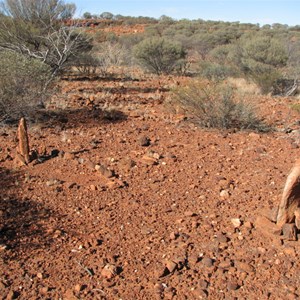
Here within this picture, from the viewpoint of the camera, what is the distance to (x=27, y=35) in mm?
13438

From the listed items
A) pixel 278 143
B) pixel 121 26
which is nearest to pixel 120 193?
pixel 278 143

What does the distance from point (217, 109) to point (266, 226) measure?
3.80 meters

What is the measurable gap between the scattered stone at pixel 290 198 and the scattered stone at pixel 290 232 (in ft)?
0.23

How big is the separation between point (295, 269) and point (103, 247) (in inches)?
67.1

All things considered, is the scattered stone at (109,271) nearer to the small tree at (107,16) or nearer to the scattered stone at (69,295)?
the scattered stone at (69,295)

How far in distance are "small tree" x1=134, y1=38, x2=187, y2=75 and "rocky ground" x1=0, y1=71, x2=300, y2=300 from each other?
38.0ft

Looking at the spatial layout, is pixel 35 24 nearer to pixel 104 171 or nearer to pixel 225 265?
pixel 104 171

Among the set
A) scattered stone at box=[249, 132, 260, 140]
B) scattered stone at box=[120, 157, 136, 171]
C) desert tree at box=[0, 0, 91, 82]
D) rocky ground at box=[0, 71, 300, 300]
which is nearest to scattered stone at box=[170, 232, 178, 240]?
rocky ground at box=[0, 71, 300, 300]

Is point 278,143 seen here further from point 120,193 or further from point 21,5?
point 21,5

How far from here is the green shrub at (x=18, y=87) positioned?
746 centimetres


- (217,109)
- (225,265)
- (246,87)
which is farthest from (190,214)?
(246,87)

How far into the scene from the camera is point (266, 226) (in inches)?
157

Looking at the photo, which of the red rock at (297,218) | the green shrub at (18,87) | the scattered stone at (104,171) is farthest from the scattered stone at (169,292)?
the green shrub at (18,87)

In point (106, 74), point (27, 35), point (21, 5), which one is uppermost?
point (21, 5)
